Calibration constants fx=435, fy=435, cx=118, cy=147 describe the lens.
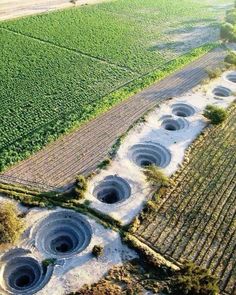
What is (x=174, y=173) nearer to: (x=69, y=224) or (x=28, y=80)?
(x=69, y=224)

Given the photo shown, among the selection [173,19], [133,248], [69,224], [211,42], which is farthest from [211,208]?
[173,19]

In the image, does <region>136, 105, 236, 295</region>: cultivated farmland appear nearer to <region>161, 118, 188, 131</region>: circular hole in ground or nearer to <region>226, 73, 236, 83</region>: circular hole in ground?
<region>161, 118, 188, 131</region>: circular hole in ground

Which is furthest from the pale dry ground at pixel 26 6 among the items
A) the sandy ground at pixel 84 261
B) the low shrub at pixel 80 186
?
the sandy ground at pixel 84 261

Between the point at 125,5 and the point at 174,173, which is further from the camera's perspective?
the point at 125,5

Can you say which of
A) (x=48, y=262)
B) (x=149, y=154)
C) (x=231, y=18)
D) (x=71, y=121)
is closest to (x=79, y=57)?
(x=71, y=121)

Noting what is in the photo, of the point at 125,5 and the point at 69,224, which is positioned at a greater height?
the point at 125,5

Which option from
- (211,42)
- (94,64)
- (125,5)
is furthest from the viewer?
(125,5)
